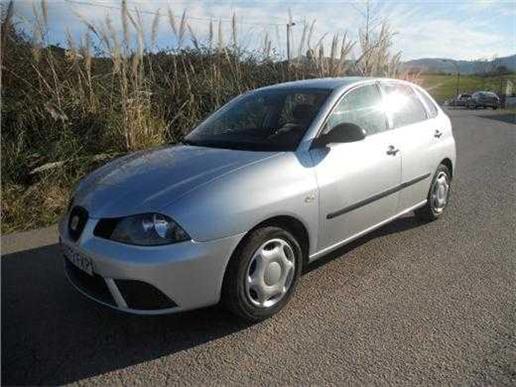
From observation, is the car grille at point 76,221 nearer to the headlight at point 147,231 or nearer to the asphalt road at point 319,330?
the headlight at point 147,231

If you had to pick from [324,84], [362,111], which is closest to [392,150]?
[362,111]

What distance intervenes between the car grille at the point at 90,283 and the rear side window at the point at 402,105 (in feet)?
9.27

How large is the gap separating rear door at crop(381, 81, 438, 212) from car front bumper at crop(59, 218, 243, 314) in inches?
83.2

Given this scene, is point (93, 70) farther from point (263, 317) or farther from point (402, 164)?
point (263, 317)

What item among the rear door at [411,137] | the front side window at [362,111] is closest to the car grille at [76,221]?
the front side window at [362,111]

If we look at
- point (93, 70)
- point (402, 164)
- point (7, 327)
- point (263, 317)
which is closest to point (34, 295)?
point (7, 327)

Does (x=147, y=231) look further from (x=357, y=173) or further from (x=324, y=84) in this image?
(x=324, y=84)

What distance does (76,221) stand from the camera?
311 centimetres

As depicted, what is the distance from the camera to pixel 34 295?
3.63 metres

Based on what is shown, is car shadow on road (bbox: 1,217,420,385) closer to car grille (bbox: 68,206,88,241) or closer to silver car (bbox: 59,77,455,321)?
silver car (bbox: 59,77,455,321)

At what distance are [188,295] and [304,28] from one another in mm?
7748

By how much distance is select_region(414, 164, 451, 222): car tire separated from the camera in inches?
198

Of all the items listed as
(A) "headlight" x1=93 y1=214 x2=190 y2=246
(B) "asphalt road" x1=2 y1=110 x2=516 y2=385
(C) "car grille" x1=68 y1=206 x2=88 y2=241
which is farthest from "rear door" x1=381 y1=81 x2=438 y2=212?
(C) "car grille" x1=68 y1=206 x2=88 y2=241

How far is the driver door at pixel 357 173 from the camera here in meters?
3.51
